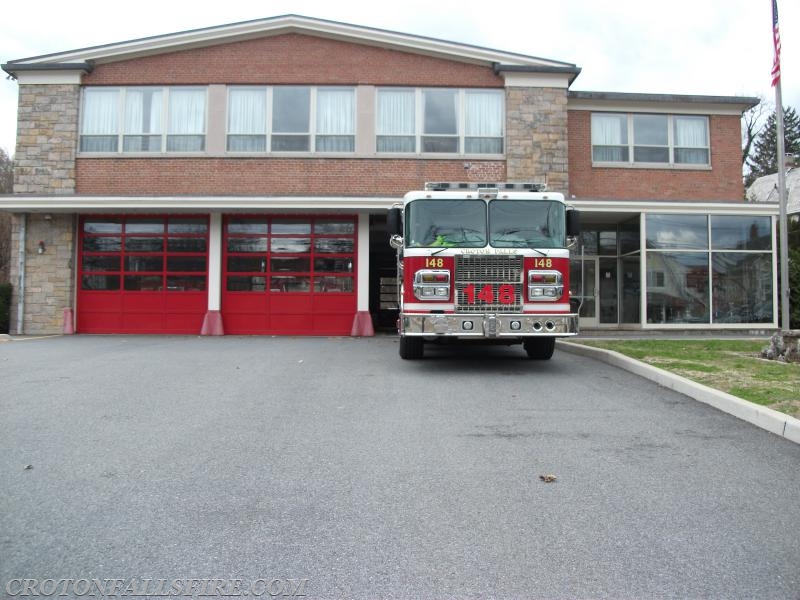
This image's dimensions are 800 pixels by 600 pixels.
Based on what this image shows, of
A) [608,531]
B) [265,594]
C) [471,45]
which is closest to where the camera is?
[265,594]

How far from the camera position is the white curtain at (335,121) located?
54.7 feet

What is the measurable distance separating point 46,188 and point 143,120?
10.7ft

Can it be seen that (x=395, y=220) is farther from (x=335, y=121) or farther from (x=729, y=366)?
(x=335, y=121)

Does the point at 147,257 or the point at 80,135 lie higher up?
the point at 80,135

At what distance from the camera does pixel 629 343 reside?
498 inches

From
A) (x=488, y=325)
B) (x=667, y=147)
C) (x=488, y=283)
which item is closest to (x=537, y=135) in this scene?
(x=667, y=147)

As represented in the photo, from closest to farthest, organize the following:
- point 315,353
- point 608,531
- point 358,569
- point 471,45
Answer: point 358,569 < point 608,531 < point 315,353 < point 471,45

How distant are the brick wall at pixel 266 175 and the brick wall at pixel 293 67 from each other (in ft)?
7.55

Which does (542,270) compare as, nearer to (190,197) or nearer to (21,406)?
(21,406)

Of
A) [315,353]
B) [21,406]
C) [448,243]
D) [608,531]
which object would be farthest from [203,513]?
[315,353]

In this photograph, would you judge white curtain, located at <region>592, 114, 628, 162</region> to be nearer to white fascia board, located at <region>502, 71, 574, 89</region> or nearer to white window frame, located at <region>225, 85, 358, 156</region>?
white fascia board, located at <region>502, 71, 574, 89</region>

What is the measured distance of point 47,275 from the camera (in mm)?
16500

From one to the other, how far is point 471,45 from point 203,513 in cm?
1569

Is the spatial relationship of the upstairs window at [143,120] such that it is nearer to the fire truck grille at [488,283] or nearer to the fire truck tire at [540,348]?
the fire truck grille at [488,283]
